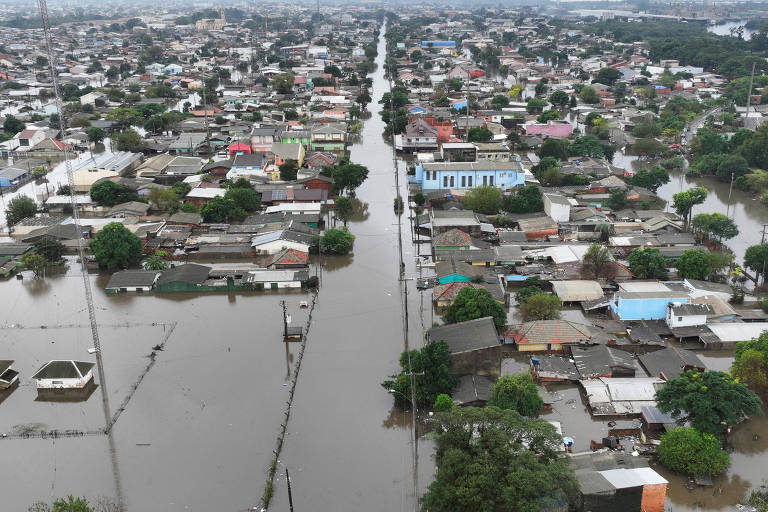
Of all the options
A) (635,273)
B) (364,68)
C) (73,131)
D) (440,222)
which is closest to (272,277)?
(440,222)

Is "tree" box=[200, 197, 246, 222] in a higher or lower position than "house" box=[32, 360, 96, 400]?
higher

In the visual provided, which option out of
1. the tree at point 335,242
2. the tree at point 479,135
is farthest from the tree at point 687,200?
the tree at point 479,135

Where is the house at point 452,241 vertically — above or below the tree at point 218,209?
below

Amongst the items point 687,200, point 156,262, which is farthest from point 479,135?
point 156,262

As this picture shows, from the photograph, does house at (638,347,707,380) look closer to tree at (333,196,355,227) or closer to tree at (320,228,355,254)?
tree at (320,228,355,254)

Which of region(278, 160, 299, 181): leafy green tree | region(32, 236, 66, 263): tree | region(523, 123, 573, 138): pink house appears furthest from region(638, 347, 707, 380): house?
region(523, 123, 573, 138): pink house

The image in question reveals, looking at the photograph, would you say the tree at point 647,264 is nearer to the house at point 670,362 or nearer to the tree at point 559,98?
the house at point 670,362

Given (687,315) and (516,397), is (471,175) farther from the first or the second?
(516,397)
